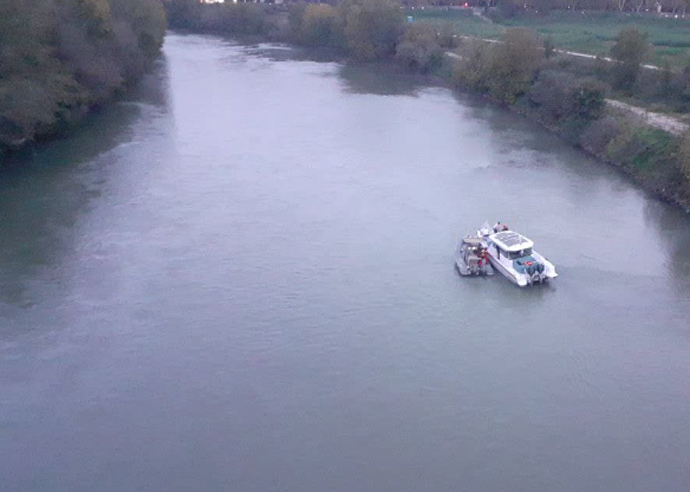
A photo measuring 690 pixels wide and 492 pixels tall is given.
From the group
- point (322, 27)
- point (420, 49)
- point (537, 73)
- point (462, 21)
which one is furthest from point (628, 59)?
point (462, 21)

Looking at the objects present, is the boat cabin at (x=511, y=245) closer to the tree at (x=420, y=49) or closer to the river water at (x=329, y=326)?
the river water at (x=329, y=326)

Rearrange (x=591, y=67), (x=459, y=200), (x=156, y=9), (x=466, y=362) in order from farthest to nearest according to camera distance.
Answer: (x=156, y=9) → (x=591, y=67) → (x=459, y=200) → (x=466, y=362)

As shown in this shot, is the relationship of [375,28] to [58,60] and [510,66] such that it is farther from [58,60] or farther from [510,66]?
[58,60]

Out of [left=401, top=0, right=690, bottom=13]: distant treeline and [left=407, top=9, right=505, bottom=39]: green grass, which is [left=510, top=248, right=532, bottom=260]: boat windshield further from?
[left=401, top=0, right=690, bottom=13]: distant treeline

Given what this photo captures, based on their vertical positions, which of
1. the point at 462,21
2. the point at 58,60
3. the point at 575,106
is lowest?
the point at 462,21

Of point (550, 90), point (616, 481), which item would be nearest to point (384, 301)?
point (616, 481)

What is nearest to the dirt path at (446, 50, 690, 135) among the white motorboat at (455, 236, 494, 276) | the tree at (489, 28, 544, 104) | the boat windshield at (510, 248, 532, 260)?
the tree at (489, 28, 544, 104)

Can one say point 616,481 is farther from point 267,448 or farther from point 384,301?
point 384,301

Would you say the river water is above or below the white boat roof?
below
